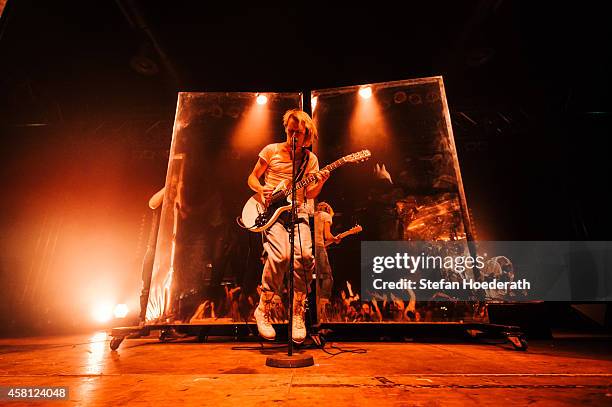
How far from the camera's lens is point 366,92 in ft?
13.0

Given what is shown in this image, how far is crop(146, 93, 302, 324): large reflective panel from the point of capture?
3.29m

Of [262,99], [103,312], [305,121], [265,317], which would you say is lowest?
[103,312]

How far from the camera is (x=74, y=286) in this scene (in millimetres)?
5820

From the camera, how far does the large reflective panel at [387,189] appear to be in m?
3.22

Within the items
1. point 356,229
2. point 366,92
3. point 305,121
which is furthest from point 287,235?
point 366,92

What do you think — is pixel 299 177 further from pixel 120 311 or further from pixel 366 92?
pixel 120 311

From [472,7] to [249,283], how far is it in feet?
14.5

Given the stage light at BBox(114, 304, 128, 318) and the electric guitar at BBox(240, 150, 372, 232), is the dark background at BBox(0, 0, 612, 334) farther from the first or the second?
the electric guitar at BBox(240, 150, 372, 232)

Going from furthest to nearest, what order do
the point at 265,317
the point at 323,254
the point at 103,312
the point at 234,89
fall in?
the point at 103,312, the point at 234,89, the point at 323,254, the point at 265,317

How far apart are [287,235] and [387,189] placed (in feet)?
4.56

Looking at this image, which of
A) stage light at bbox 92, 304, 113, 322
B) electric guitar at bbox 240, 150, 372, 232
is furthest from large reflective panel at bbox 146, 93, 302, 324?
stage light at bbox 92, 304, 113, 322

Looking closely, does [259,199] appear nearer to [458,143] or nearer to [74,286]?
[458,143]

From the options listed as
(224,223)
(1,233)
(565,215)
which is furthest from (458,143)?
(1,233)

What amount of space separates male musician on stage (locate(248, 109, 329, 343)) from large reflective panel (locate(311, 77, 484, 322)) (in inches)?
21.8
